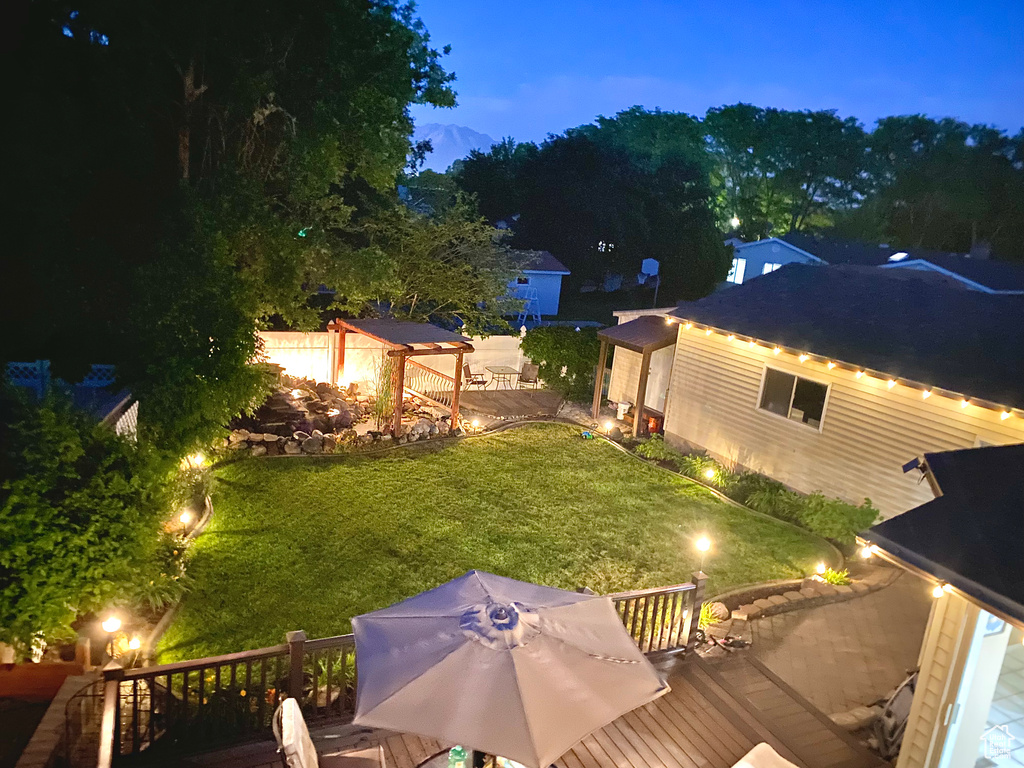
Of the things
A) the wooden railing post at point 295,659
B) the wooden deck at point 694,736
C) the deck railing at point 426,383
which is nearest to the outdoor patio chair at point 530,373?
the deck railing at point 426,383

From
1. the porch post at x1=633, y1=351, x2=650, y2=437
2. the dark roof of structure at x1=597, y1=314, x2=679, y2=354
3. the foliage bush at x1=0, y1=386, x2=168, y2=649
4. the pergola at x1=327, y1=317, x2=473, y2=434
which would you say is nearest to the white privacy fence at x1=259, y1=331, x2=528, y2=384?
the pergola at x1=327, y1=317, x2=473, y2=434

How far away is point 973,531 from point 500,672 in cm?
326

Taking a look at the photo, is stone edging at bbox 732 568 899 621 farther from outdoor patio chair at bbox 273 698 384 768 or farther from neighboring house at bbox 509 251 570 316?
neighboring house at bbox 509 251 570 316

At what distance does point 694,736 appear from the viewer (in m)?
5.96

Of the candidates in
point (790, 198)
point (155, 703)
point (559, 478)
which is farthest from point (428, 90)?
point (790, 198)

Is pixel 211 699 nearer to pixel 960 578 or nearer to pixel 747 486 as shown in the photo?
pixel 960 578

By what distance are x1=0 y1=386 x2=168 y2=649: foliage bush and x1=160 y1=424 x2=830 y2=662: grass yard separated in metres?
1.51

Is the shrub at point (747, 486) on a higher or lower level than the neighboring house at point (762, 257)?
lower

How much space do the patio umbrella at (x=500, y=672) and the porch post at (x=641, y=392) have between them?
1118 cm

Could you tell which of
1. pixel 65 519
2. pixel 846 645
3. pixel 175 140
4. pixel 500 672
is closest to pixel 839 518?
pixel 846 645

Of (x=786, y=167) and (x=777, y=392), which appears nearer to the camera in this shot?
(x=777, y=392)

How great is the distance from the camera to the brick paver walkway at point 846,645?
7301 mm

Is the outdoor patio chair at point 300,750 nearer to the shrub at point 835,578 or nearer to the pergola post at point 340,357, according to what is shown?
the shrub at point 835,578

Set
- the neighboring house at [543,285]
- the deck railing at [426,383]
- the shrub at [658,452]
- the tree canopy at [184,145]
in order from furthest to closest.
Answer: the neighboring house at [543,285]
the deck railing at [426,383]
the shrub at [658,452]
the tree canopy at [184,145]
